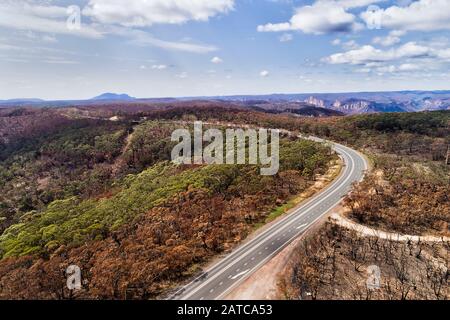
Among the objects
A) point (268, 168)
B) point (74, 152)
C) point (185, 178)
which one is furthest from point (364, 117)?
point (74, 152)

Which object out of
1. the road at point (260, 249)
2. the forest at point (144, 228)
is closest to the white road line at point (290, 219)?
the road at point (260, 249)

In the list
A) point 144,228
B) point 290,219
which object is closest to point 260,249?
point 290,219

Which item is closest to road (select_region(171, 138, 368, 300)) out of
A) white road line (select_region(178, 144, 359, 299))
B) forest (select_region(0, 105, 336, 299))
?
white road line (select_region(178, 144, 359, 299))

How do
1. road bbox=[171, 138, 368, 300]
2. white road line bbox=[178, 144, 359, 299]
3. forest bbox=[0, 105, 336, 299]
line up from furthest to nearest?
white road line bbox=[178, 144, 359, 299]
forest bbox=[0, 105, 336, 299]
road bbox=[171, 138, 368, 300]

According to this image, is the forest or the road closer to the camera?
the road

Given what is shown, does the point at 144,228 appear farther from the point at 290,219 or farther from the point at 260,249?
the point at 290,219

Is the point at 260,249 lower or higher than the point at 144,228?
lower

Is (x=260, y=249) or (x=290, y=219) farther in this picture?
(x=290, y=219)

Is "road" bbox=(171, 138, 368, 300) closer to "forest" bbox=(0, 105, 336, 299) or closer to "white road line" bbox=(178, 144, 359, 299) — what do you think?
"white road line" bbox=(178, 144, 359, 299)
